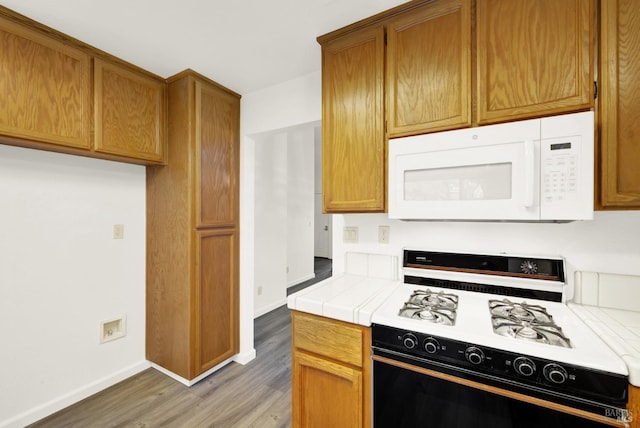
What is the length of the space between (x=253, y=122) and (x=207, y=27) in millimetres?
865

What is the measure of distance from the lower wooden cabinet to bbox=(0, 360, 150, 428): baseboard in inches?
65.5

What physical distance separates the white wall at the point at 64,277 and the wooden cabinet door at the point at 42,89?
340mm

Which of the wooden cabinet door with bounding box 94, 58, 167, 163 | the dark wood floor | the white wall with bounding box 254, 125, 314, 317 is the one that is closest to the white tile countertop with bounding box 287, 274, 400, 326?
the dark wood floor

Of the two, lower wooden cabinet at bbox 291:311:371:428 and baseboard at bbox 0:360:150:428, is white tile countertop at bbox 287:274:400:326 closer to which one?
lower wooden cabinet at bbox 291:311:371:428

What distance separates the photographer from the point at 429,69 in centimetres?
136

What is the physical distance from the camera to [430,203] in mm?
1321

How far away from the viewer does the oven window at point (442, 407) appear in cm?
91

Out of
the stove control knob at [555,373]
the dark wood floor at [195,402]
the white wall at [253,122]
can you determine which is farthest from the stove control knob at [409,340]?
the white wall at [253,122]

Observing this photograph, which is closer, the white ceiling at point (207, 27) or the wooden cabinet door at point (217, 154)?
the white ceiling at point (207, 27)

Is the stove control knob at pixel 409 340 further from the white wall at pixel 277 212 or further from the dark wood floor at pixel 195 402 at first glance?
the white wall at pixel 277 212

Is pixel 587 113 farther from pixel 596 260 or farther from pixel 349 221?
pixel 349 221

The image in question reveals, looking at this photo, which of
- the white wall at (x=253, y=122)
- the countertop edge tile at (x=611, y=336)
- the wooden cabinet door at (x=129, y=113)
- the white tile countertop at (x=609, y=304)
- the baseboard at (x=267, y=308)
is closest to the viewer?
the countertop edge tile at (x=611, y=336)

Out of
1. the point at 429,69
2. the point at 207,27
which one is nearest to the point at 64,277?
the point at 207,27

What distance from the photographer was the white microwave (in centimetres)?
106
